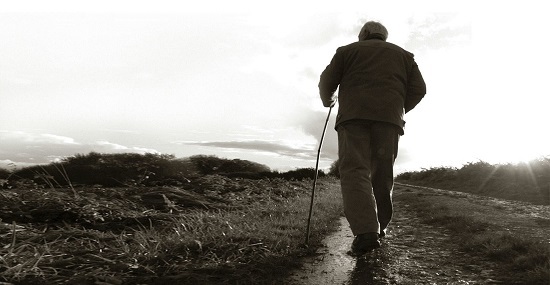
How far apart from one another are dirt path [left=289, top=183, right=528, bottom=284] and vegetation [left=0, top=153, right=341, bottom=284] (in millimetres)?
186

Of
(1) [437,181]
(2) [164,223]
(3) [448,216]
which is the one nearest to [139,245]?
(2) [164,223]

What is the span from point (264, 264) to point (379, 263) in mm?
1072

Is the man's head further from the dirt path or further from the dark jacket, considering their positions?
the dirt path

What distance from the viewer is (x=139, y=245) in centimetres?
329

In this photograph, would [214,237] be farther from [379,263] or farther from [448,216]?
[448,216]

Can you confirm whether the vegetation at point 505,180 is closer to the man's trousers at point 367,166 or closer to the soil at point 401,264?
the soil at point 401,264

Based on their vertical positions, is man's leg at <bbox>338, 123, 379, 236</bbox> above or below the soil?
above

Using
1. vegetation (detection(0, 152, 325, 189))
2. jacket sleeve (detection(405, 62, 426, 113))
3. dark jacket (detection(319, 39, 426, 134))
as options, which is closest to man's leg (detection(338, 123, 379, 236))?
dark jacket (detection(319, 39, 426, 134))

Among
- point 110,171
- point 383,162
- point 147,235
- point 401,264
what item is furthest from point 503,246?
point 110,171

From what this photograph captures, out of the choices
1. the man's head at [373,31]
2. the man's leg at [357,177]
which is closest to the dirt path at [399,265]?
the man's leg at [357,177]

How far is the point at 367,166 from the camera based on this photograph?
13.8 ft

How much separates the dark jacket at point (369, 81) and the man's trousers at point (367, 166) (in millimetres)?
139

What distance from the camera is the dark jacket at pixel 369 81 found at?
4.19 meters

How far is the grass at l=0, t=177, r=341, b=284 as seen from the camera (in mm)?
2726
